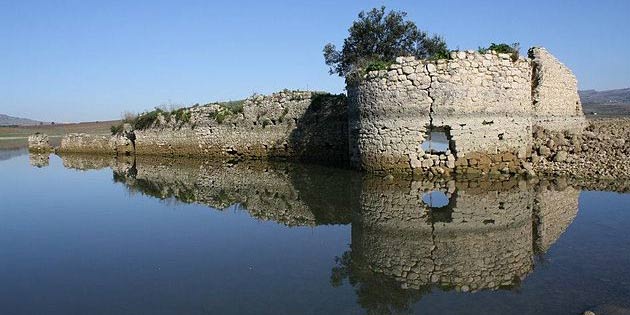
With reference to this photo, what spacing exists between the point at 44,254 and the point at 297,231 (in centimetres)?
354

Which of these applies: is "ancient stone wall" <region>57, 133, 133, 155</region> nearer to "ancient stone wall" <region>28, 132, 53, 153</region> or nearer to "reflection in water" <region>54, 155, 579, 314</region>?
"ancient stone wall" <region>28, 132, 53, 153</region>

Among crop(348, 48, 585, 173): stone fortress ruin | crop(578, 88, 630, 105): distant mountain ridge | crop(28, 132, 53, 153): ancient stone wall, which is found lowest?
crop(28, 132, 53, 153): ancient stone wall

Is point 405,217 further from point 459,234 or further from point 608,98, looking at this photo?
point 608,98

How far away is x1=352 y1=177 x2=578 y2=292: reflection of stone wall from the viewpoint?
5.47 metres

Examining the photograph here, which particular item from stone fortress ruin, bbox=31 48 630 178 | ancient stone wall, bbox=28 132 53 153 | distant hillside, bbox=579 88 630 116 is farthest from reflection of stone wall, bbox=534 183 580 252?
ancient stone wall, bbox=28 132 53 153

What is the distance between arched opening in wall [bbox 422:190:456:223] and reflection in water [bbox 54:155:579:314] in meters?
0.02

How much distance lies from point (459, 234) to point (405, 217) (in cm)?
125

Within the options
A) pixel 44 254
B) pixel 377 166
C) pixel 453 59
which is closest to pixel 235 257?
pixel 44 254

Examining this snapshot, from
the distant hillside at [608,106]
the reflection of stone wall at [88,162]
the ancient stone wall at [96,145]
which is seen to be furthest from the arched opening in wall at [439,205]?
the distant hillside at [608,106]

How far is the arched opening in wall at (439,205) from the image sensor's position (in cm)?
802

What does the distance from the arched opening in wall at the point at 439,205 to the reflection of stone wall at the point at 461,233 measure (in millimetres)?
17

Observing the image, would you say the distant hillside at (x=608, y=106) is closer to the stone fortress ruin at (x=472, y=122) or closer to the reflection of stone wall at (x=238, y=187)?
the stone fortress ruin at (x=472, y=122)

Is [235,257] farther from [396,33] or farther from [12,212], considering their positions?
[396,33]

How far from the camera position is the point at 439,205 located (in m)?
9.05
